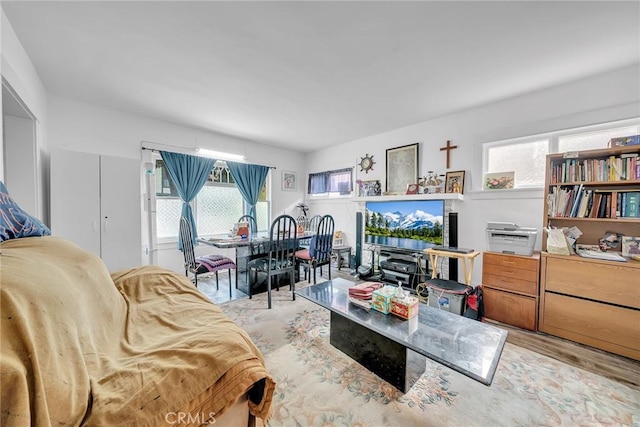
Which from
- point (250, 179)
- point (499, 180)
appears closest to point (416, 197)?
point (499, 180)

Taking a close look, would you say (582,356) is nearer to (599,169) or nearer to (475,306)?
(475,306)

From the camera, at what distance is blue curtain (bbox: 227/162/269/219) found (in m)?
4.36

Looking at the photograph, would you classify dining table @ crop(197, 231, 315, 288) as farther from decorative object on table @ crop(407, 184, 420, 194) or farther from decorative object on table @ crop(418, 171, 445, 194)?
decorative object on table @ crop(418, 171, 445, 194)

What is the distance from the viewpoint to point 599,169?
2.09m

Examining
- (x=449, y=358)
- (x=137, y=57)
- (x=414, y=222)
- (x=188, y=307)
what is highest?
(x=137, y=57)

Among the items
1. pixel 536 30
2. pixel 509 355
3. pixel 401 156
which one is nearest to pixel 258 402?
pixel 509 355

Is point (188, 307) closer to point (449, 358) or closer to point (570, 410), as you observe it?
point (449, 358)

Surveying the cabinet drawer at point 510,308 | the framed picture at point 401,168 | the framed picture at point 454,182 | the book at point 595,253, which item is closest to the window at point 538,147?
the framed picture at point 454,182

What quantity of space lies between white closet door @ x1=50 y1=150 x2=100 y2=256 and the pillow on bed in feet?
5.39

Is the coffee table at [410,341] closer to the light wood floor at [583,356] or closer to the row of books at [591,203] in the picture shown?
the light wood floor at [583,356]

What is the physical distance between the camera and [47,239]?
1214 millimetres

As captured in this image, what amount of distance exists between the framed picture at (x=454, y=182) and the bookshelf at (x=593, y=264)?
87 centimetres

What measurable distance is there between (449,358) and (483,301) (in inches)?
65.3

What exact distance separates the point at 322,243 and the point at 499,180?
7.48 feet
